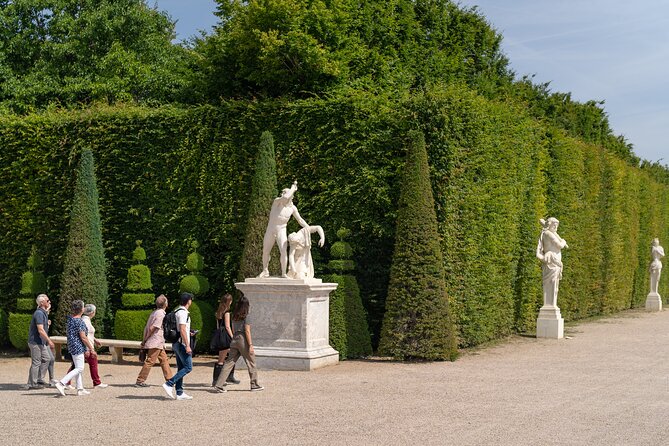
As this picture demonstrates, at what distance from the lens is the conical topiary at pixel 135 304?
57.4 ft

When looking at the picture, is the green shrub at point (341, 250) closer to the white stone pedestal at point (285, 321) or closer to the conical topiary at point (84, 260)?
the white stone pedestal at point (285, 321)

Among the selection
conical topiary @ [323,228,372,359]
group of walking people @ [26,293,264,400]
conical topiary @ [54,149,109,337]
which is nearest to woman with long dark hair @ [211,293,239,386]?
group of walking people @ [26,293,264,400]

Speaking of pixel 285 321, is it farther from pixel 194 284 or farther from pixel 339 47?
pixel 339 47

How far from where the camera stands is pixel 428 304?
1554cm

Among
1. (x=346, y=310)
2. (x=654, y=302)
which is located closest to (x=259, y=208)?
(x=346, y=310)

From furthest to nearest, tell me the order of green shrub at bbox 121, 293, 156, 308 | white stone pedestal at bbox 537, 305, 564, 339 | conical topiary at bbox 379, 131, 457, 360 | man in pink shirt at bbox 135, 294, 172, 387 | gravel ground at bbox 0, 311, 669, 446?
white stone pedestal at bbox 537, 305, 564, 339, green shrub at bbox 121, 293, 156, 308, conical topiary at bbox 379, 131, 457, 360, man in pink shirt at bbox 135, 294, 172, 387, gravel ground at bbox 0, 311, 669, 446

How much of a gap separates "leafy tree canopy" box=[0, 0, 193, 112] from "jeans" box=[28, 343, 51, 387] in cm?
1797

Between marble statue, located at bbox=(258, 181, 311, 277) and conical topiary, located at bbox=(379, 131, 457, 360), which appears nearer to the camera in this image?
marble statue, located at bbox=(258, 181, 311, 277)

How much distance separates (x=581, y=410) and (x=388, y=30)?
18.9 m

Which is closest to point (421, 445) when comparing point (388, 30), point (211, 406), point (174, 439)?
point (174, 439)

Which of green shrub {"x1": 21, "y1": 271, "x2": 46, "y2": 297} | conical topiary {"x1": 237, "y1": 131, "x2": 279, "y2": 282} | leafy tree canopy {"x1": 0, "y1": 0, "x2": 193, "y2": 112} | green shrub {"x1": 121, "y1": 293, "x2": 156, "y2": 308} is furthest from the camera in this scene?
leafy tree canopy {"x1": 0, "y1": 0, "x2": 193, "y2": 112}

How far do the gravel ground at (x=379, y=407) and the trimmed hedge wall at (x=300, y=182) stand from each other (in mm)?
2928

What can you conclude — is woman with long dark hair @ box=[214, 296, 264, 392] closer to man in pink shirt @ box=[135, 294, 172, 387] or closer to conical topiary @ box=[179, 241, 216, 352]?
man in pink shirt @ box=[135, 294, 172, 387]

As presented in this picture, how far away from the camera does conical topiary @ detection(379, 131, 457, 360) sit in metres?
15.6
